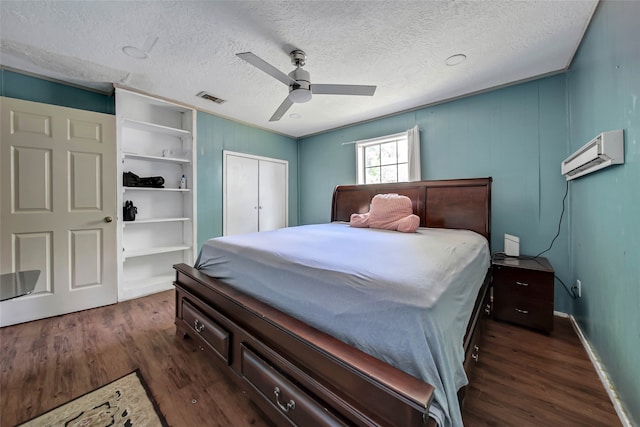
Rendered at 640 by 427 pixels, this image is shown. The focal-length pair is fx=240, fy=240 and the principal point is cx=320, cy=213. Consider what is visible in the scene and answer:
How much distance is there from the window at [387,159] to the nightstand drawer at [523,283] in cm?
155

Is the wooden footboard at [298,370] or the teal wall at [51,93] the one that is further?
the teal wall at [51,93]

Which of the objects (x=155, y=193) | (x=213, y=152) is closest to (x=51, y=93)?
(x=155, y=193)

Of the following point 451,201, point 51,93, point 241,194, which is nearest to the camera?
point 51,93

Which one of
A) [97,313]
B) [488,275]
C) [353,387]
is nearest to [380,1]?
[353,387]

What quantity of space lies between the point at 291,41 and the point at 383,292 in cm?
212

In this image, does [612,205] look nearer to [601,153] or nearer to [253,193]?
[601,153]

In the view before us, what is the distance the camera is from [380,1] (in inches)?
64.8

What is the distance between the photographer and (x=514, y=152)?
107 inches

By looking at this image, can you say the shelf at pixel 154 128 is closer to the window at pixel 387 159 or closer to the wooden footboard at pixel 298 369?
the wooden footboard at pixel 298 369

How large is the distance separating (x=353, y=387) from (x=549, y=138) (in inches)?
124

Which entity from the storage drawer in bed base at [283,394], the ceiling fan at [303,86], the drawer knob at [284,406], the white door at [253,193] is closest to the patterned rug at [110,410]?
the storage drawer in bed base at [283,394]

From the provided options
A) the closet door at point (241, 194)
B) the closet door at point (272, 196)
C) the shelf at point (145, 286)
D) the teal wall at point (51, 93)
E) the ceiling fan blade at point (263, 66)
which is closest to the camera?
the ceiling fan blade at point (263, 66)

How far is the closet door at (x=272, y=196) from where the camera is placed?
4.49 meters

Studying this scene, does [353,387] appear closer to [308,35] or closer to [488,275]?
[488,275]
